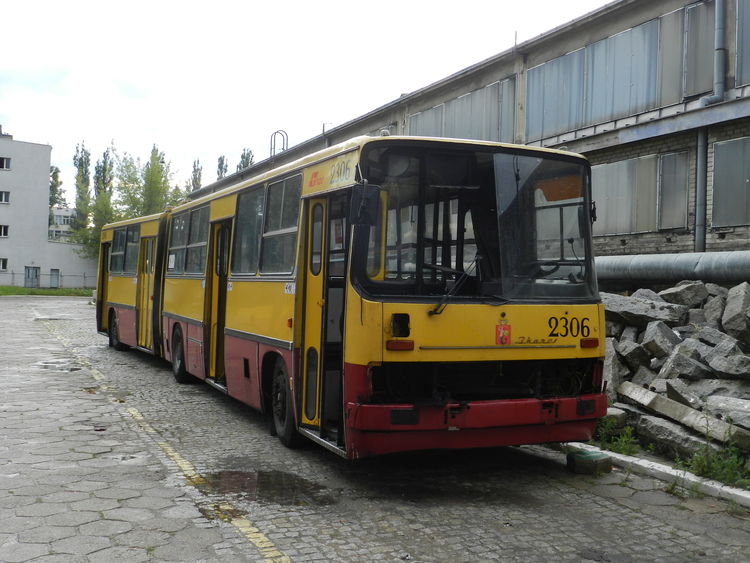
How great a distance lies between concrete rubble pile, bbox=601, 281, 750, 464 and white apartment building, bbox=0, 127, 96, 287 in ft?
210

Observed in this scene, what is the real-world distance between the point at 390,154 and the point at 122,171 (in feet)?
183

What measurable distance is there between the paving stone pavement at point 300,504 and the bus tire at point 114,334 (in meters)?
8.93

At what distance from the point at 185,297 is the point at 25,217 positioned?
195 ft

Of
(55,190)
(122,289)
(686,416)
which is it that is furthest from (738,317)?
(55,190)

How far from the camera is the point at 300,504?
595 centimetres

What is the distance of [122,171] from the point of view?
2296 inches

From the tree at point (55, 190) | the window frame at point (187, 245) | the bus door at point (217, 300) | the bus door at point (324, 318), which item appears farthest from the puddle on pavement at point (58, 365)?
the tree at point (55, 190)

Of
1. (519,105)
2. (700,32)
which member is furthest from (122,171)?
(700,32)

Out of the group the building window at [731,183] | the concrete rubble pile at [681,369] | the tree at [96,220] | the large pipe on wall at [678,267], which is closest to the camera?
the concrete rubble pile at [681,369]

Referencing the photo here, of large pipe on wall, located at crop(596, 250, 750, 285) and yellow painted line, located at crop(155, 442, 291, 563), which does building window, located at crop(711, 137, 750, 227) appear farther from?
yellow painted line, located at crop(155, 442, 291, 563)

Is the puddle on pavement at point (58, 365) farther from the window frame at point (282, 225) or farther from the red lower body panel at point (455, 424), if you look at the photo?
the red lower body panel at point (455, 424)

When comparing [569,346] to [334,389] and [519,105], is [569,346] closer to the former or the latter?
[334,389]

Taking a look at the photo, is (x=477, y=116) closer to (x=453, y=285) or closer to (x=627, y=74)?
(x=627, y=74)

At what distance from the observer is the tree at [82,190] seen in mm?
66062
